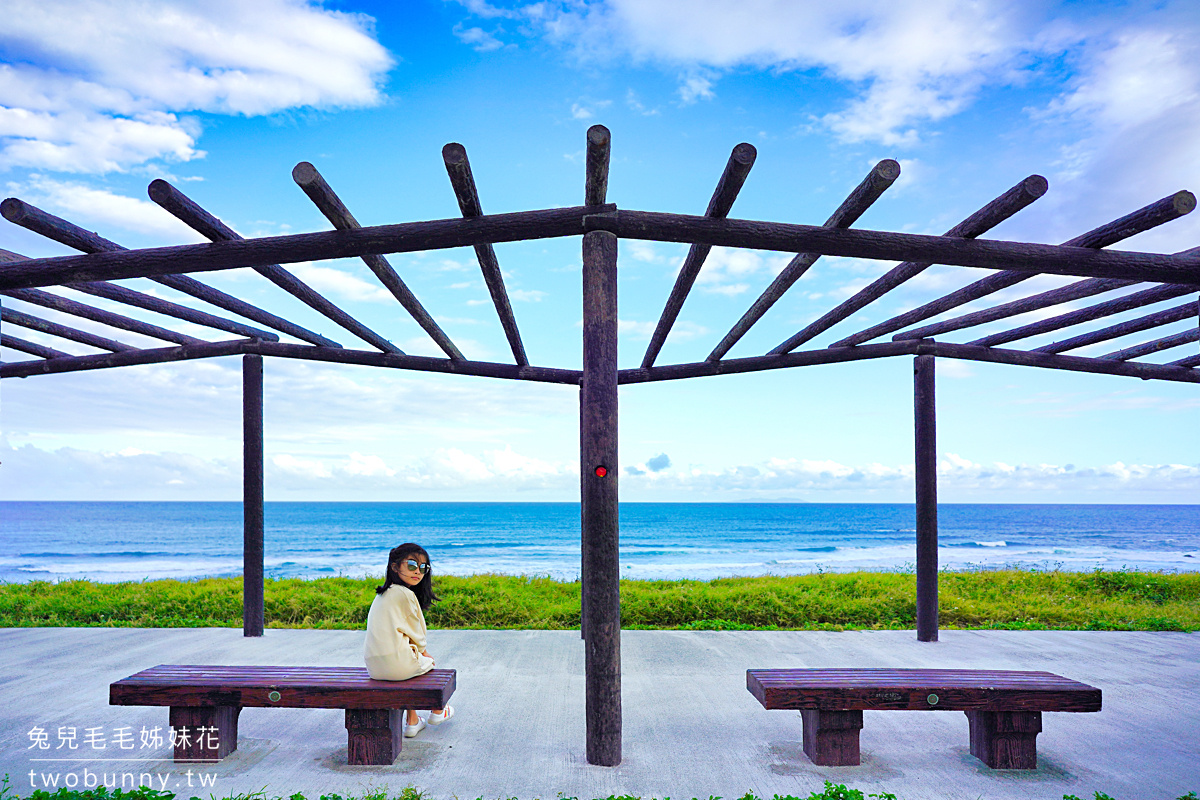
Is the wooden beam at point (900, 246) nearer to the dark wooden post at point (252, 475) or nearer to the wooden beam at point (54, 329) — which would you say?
the dark wooden post at point (252, 475)

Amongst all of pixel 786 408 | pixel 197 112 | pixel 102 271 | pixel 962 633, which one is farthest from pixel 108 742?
pixel 786 408

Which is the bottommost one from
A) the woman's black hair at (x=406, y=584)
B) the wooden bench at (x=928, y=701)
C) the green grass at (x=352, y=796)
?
the green grass at (x=352, y=796)

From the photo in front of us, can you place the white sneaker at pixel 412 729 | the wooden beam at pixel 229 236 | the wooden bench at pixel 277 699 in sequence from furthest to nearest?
the white sneaker at pixel 412 729, the wooden bench at pixel 277 699, the wooden beam at pixel 229 236

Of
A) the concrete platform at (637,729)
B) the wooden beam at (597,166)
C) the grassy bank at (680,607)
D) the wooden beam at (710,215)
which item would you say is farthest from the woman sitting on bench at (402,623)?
the grassy bank at (680,607)

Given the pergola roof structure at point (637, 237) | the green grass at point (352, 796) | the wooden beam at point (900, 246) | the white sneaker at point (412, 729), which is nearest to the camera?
the green grass at point (352, 796)

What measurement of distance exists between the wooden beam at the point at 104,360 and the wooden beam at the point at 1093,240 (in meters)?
6.26

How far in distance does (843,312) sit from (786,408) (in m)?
42.4

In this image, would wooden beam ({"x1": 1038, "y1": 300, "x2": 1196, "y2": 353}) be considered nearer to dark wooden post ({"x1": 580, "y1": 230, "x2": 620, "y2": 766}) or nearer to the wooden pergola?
the wooden pergola

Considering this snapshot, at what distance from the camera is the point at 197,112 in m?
10.4

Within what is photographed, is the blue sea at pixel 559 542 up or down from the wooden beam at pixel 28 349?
down

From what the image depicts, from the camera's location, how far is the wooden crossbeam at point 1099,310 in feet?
15.3

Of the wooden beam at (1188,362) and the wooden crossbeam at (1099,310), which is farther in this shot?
the wooden beam at (1188,362)

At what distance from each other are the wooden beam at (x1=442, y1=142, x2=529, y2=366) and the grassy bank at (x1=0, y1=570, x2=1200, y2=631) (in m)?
4.49

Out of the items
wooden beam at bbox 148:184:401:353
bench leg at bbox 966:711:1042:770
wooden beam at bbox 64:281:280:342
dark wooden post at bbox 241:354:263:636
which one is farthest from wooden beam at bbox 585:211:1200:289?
dark wooden post at bbox 241:354:263:636
